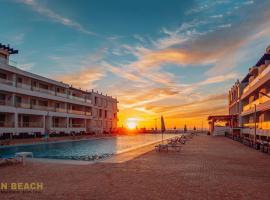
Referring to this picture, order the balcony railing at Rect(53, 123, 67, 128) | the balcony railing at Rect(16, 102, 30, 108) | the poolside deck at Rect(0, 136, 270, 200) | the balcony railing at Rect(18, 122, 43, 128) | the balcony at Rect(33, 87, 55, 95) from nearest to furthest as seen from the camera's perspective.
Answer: the poolside deck at Rect(0, 136, 270, 200), the balcony railing at Rect(16, 102, 30, 108), the balcony railing at Rect(18, 122, 43, 128), the balcony at Rect(33, 87, 55, 95), the balcony railing at Rect(53, 123, 67, 128)

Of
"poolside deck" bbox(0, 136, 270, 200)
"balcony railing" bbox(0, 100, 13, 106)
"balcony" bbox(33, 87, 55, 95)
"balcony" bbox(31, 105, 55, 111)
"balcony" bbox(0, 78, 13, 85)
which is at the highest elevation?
"balcony" bbox(0, 78, 13, 85)

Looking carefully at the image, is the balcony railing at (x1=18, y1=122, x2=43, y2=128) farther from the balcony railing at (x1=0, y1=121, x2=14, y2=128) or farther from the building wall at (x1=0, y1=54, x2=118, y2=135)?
the balcony railing at (x1=0, y1=121, x2=14, y2=128)

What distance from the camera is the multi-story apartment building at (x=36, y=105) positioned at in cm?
3325

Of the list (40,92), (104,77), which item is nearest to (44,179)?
(104,77)

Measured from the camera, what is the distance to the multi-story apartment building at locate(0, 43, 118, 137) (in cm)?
3325

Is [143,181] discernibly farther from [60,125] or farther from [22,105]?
[60,125]

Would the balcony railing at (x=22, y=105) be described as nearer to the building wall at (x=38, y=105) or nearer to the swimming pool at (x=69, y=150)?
the building wall at (x=38, y=105)

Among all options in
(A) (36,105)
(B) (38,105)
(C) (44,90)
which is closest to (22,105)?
(A) (36,105)

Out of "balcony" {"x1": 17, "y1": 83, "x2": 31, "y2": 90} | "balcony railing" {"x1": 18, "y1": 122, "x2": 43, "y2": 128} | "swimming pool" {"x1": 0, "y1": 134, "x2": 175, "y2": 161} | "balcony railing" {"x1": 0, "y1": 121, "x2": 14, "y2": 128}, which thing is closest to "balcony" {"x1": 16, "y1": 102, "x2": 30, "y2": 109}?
"balcony" {"x1": 17, "y1": 83, "x2": 31, "y2": 90}

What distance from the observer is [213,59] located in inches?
1085

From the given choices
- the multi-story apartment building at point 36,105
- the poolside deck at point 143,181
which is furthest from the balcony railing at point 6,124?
the poolside deck at point 143,181

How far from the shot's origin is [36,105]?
3891 centimetres

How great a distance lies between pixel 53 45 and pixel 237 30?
1574 centimetres

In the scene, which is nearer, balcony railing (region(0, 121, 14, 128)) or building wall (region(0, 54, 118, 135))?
balcony railing (region(0, 121, 14, 128))
